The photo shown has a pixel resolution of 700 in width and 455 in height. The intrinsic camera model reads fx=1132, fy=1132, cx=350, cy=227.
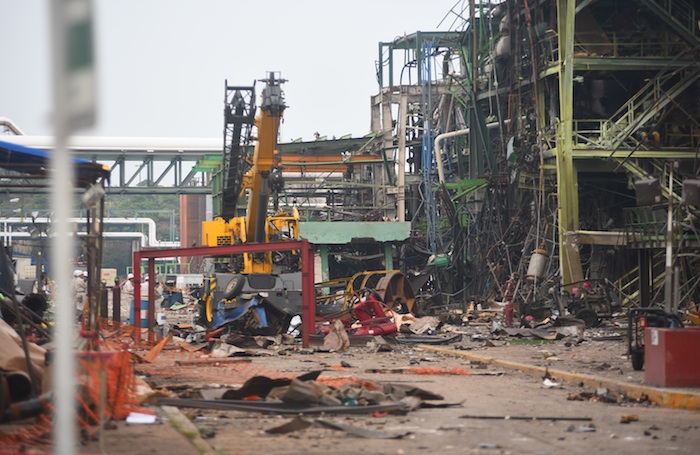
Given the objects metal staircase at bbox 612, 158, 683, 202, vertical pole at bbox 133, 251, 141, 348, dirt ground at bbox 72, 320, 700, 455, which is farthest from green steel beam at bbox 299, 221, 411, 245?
dirt ground at bbox 72, 320, 700, 455

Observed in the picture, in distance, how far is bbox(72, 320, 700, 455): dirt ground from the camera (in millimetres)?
9547

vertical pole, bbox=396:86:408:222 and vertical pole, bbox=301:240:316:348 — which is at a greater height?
vertical pole, bbox=396:86:408:222

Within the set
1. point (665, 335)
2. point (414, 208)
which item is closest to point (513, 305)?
point (665, 335)

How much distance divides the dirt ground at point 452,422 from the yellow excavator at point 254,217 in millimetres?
9090

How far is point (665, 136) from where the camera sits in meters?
39.6

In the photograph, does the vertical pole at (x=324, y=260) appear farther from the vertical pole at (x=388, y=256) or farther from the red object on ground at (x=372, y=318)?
the red object on ground at (x=372, y=318)

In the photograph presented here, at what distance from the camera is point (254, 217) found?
31531 millimetres

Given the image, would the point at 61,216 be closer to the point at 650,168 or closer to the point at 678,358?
the point at 678,358

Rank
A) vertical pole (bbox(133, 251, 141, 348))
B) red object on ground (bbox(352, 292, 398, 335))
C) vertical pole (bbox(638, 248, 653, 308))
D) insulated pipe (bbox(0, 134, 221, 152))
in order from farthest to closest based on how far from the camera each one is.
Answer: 1. insulated pipe (bbox(0, 134, 221, 152))
2. vertical pole (bbox(638, 248, 653, 308))
3. red object on ground (bbox(352, 292, 398, 335))
4. vertical pole (bbox(133, 251, 141, 348))

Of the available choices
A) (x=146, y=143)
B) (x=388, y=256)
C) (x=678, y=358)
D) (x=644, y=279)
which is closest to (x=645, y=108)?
(x=644, y=279)

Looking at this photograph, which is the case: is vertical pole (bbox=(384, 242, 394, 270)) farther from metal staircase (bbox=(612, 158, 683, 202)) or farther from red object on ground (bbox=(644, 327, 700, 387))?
red object on ground (bbox=(644, 327, 700, 387))

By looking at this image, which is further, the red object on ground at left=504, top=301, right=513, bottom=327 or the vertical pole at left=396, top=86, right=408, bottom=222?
the vertical pole at left=396, top=86, right=408, bottom=222

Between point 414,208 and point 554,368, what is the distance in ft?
119

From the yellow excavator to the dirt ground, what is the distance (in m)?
9.09
